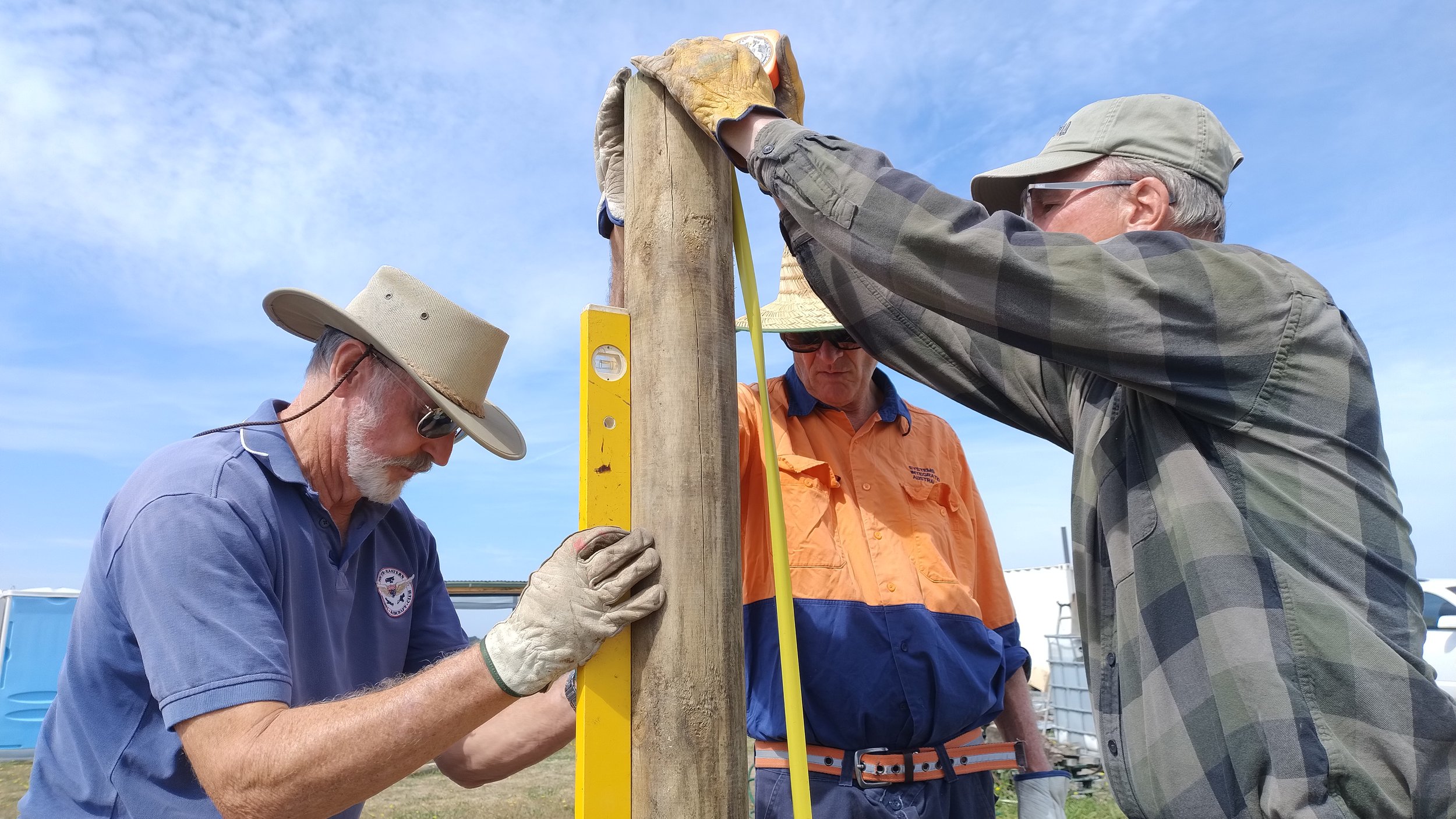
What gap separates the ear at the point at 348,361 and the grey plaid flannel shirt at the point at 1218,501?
139 centimetres

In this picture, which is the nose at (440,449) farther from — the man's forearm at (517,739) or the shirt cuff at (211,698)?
the shirt cuff at (211,698)

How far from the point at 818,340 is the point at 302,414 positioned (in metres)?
1.49

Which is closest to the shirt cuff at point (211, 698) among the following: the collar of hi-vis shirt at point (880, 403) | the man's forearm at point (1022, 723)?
the collar of hi-vis shirt at point (880, 403)

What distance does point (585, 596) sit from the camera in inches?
65.2

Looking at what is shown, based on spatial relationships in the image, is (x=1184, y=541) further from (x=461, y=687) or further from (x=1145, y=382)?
(x=461, y=687)

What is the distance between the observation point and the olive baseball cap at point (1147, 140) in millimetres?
1822

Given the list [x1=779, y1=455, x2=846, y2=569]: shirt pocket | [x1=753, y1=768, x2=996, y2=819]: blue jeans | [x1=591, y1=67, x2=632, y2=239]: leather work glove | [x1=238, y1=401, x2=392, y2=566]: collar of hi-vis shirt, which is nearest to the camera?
[x1=591, y1=67, x2=632, y2=239]: leather work glove

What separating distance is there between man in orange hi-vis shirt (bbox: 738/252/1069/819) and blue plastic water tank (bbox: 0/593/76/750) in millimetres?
11157

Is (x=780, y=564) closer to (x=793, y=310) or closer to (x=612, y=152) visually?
(x=612, y=152)

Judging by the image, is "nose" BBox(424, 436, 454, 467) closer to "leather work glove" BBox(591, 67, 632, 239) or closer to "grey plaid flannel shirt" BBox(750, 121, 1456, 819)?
"leather work glove" BBox(591, 67, 632, 239)

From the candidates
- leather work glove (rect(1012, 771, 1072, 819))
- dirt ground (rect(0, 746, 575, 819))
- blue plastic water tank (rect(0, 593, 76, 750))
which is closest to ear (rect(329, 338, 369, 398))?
leather work glove (rect(1012, 771, 1072, 819))

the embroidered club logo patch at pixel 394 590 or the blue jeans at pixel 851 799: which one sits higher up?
the embroidered club logo patch at pixel 394 590

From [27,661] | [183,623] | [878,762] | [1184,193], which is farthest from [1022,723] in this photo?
[27,661]

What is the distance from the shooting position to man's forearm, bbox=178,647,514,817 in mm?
1873
